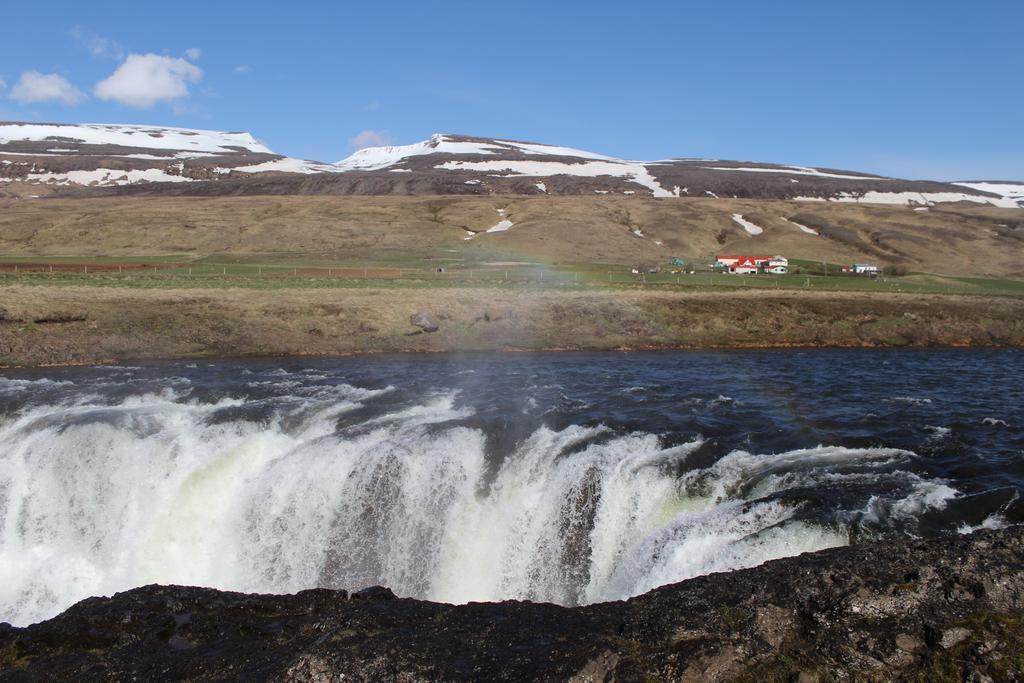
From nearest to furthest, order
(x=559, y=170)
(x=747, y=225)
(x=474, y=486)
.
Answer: (x=474, y=486)
(x=747, y=225)
(x=559, y=170)

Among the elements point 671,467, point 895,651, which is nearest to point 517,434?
point 671,467

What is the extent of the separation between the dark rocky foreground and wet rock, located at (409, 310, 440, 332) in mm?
31008

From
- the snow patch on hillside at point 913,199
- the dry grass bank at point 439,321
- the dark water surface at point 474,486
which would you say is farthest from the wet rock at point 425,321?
the snow patch on hillside at point 913,199

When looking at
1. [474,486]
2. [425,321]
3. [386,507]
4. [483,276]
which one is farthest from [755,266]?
[386,507]

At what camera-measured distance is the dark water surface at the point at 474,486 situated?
16359 mm

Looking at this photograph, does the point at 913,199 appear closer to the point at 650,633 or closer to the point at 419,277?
the point at 419,277

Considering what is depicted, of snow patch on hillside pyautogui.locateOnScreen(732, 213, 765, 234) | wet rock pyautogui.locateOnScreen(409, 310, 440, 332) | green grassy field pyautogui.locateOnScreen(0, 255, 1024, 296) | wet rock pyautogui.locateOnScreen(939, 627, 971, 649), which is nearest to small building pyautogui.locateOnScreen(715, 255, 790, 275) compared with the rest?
green grassy field pyautogui.locateOnScreen(0, 255, 1024, 296)

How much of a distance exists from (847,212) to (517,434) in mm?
119247

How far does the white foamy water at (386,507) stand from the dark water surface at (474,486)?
54mm

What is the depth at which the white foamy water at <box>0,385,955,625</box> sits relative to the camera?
16.8 m

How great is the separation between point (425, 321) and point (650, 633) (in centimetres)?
3421

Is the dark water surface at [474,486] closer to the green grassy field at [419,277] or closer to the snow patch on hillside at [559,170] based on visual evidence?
the green grassy field at [419,277]

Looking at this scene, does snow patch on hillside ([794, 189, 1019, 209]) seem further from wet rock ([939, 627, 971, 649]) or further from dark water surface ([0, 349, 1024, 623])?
wet rock ([939, 627, 971, 649])

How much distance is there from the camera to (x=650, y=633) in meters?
10.0
